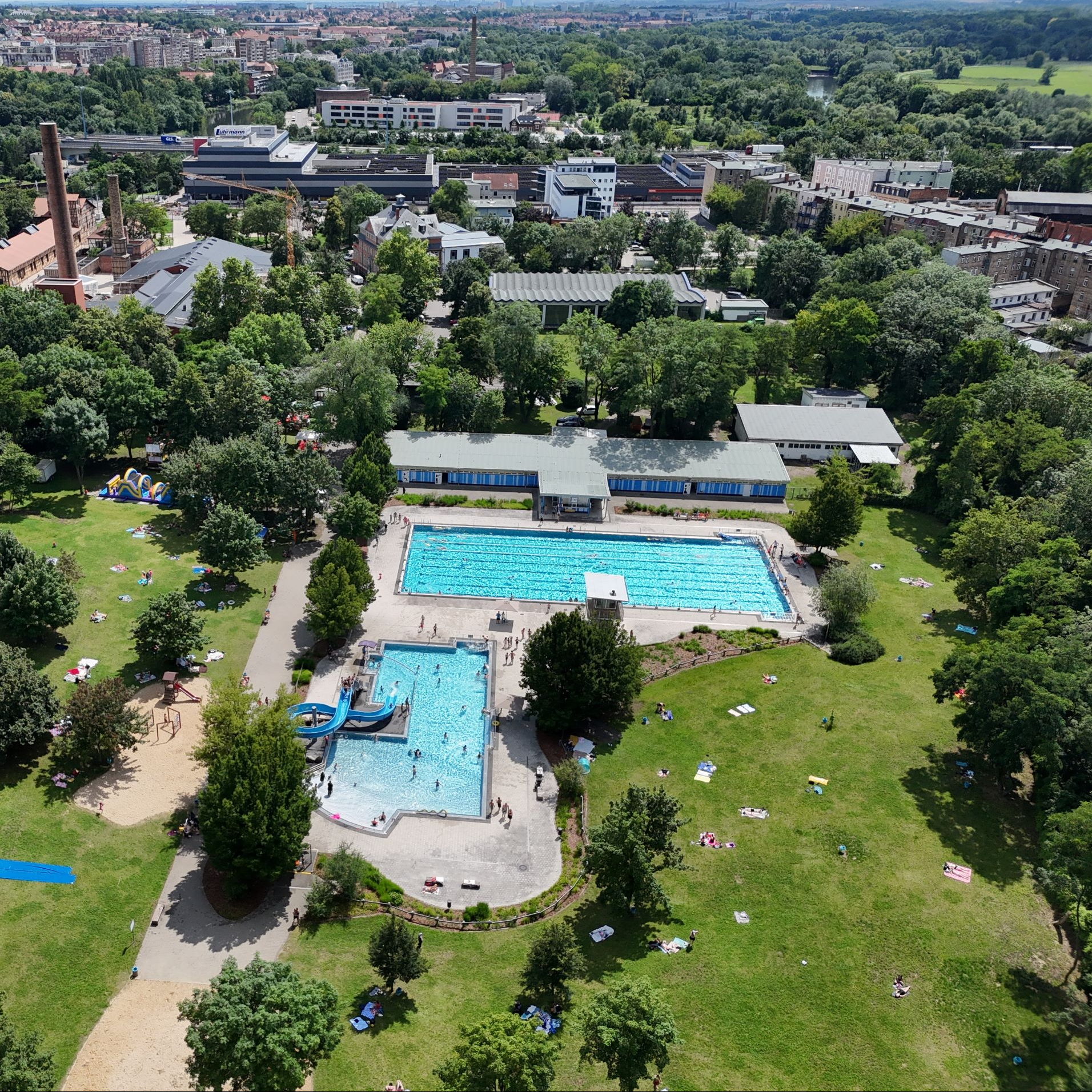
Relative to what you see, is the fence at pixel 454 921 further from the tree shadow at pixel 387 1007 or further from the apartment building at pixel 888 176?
the apartment building at pixel 888 176

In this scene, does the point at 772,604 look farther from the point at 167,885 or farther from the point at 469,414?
the point at 167,885

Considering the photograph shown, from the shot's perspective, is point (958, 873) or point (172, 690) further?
point (172, 690)

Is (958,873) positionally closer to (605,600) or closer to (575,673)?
(575,673)

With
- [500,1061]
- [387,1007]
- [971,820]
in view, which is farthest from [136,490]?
[971,820]

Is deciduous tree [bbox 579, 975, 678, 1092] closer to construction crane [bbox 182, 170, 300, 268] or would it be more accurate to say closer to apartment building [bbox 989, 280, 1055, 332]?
apartment building [bbox 989, 280, 1055, 332]

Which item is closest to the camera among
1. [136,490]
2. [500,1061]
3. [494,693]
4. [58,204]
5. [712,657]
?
[500,1061]

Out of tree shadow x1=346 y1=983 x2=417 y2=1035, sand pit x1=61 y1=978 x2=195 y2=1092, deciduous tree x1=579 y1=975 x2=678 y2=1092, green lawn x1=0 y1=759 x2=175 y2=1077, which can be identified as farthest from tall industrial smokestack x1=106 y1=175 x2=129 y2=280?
deciduous tree x1=579 y1=975 x2=678 y2=1092

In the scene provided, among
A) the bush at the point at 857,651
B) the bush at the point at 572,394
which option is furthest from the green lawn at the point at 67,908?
the bush at the point at 572,394
